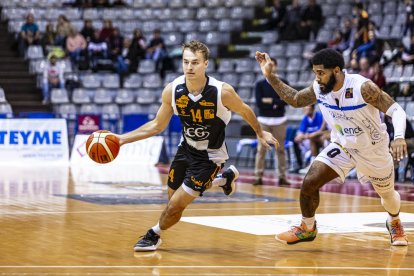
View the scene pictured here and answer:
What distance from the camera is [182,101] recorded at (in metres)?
8.12

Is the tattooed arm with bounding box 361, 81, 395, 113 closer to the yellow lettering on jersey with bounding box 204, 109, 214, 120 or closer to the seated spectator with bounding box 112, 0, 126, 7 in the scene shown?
the yellow lettering on jersey with bounding box 204, 109, 214, 120

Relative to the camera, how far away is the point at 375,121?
8.30 m

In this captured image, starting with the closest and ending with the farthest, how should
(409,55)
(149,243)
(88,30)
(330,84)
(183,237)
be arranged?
(149,243) → (330,84) → (183,237) → (409,55) → (88,30)

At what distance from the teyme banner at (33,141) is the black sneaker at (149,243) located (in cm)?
1317

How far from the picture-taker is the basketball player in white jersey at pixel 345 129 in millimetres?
8180

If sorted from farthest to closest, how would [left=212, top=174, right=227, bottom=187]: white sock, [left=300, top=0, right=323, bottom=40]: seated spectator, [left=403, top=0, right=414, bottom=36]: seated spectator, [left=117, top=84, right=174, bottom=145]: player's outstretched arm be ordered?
[left=300, top=0, right=323, bottom=40]: seated spectator
[left=403, top=0, right=414, bottom=36]: seated spectator
[left=212, top=174, right=227, bottom=187]: white sock
[left=117, top=84, right=174, bottom=145]: player's outstretched arm

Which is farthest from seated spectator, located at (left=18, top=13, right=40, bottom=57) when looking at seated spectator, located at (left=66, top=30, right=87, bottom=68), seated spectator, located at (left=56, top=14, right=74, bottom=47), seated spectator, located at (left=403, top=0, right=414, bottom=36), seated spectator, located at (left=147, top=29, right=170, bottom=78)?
seated spectator, located at (left=403, top=0, right=414, bottom=36)

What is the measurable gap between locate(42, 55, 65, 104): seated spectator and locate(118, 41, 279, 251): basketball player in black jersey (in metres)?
17.1

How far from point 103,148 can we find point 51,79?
17.9 m

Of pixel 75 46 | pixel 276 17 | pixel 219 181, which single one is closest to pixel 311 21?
pixel 276 17

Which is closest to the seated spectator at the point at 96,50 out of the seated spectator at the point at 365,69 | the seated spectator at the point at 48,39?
the seated spectator at the point at 48,39

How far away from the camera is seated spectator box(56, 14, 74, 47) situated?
2666 centimetres

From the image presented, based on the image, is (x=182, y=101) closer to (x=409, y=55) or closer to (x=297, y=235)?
(x=297, y=235)

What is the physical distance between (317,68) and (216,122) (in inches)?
38.8
